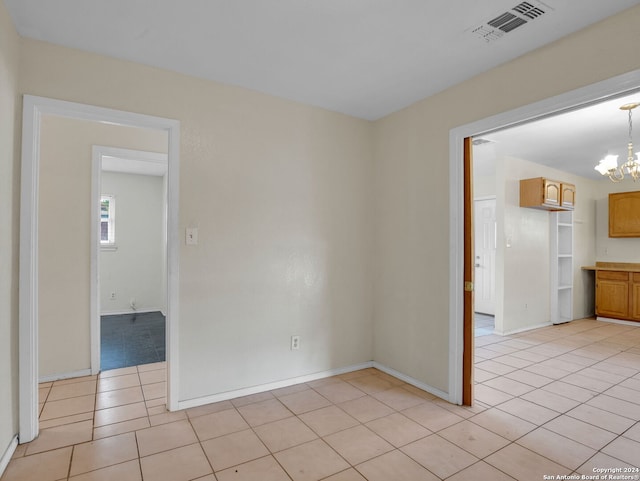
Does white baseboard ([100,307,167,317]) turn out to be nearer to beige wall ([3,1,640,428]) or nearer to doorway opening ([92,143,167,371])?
doorway opening ([92,143,167,371])

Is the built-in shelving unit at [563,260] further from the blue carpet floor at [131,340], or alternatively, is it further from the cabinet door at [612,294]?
the blue carpet floor at [131,340]

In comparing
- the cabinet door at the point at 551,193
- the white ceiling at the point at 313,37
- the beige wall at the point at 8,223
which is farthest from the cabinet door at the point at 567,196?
the beige wall at the point at 8,223

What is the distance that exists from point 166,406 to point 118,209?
183 inches

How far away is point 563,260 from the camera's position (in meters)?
6.21

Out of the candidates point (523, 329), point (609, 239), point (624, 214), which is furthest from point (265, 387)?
point (609, 239)

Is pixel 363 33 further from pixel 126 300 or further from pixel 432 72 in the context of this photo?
pixel 126 300

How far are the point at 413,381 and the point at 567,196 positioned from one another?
14.2 ft

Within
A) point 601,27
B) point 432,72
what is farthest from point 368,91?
point 601,27

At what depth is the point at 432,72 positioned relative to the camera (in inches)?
102

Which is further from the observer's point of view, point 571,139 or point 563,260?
point 563,260

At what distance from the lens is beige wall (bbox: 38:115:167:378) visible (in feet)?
10.4

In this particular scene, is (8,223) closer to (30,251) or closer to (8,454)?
(30,251)

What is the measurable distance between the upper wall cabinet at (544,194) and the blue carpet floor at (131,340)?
5385 mm

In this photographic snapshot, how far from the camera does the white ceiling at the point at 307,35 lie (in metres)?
1.87
